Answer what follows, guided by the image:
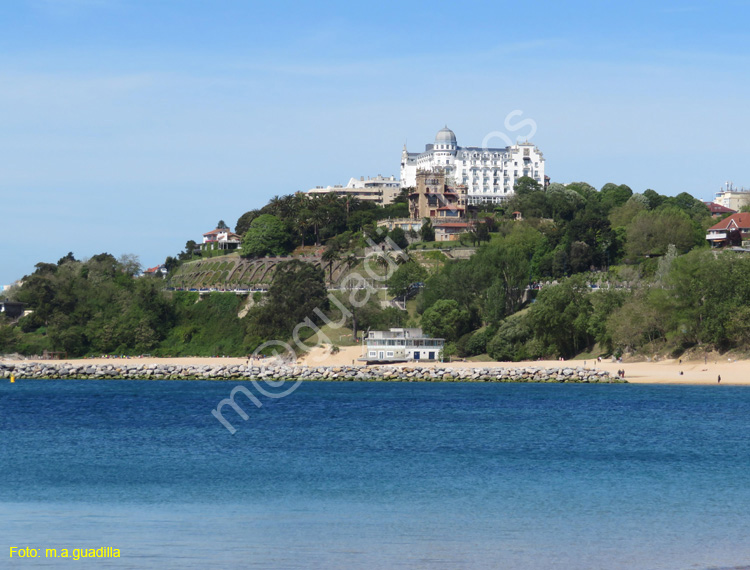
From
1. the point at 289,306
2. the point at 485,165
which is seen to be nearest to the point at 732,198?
the point at 485,165

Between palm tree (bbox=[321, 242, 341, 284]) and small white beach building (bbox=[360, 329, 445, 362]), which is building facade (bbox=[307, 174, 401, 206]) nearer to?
palm tree (bbox=[321, 242, 341, 284])

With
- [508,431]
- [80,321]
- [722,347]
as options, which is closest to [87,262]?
[80,321]

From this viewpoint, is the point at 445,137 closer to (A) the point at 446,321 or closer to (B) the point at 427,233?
(B) the point at 427,233

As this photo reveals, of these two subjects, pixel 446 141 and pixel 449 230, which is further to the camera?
pixel 446 141

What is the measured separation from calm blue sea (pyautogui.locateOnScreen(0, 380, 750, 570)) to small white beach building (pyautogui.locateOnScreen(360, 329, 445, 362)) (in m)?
24.1

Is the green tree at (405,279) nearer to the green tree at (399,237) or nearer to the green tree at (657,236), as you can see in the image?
the green tree at (399,237)

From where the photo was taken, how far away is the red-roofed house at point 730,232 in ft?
359

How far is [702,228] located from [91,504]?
10152 centimetres

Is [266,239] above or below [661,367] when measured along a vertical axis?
above

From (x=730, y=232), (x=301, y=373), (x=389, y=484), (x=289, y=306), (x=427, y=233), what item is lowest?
(x=301, y=373)

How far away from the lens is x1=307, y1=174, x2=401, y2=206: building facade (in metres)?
176

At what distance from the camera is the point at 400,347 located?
82.8 metres

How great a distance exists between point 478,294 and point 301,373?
1992cm

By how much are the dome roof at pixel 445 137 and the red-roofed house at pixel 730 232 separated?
7003 centimetres
